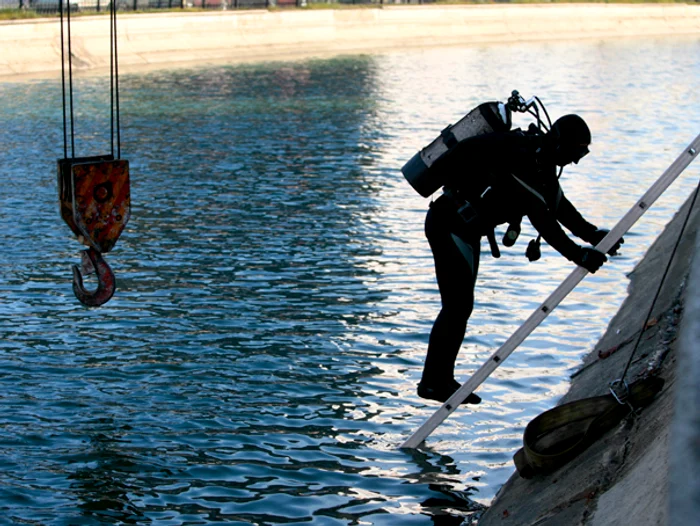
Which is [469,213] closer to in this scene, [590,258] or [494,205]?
[494,205]

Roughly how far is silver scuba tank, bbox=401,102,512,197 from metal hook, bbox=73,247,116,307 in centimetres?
223

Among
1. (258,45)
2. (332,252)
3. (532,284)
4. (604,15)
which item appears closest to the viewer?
(532,284)

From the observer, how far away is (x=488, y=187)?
21.4 feet

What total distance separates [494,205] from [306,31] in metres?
44.9

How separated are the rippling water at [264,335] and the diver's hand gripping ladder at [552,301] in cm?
34

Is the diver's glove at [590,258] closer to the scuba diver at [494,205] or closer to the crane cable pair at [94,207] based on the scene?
the scuba diver at [494,205]

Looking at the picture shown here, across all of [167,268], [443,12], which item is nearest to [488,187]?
[167,268]

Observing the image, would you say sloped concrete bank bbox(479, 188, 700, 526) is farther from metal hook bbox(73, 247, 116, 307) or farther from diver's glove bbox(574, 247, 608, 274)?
metal hook bbox(73, 247, 116, 307)

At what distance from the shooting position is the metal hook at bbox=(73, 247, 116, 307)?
713cm

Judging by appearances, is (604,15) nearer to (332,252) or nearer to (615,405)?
(332,252)

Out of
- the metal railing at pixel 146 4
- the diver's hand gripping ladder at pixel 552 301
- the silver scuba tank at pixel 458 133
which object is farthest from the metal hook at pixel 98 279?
the metal railing at pixel 146 4

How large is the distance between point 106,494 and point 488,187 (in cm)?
314

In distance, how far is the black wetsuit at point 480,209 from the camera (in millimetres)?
6363

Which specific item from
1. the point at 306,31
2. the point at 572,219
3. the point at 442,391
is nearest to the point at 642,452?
the point at 572,219
